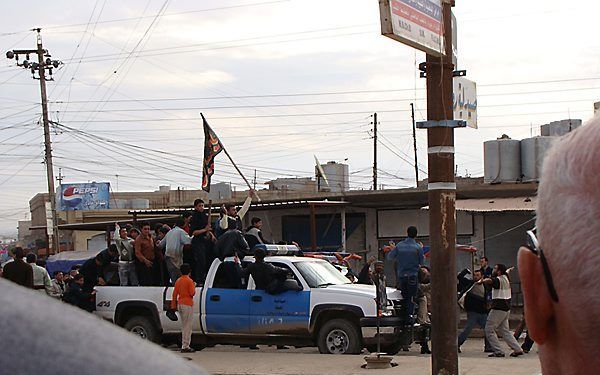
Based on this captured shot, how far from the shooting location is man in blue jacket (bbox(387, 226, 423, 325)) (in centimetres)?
1620

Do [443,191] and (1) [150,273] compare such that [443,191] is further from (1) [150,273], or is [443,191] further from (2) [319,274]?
(1) [150,273]

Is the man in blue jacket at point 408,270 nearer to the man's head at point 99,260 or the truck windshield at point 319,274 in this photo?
the truck windshield at point 319,274

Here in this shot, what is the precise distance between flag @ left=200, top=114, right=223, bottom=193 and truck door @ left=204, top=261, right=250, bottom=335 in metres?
10.9

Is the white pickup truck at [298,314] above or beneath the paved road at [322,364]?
above

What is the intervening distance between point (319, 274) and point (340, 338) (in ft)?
3.84

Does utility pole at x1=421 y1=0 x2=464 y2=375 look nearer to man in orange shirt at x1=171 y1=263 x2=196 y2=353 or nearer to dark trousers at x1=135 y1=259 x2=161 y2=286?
man in orange shirt at x1=171 y1=263 x2=196 y2=353

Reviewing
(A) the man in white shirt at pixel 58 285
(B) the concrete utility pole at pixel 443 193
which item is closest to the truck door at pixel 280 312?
(A) the man in white shirt at pixel 58 285

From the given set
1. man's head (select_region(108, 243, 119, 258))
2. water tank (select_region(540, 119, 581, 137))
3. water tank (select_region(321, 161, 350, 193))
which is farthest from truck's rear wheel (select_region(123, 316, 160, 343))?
water tank (select_region(321, 161, 350, 193))

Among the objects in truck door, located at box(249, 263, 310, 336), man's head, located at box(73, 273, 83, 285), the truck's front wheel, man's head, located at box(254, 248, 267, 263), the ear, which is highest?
the ear

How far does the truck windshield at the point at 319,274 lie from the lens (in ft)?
51.7

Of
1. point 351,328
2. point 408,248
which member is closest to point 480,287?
point 408,248

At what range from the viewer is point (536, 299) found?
5.54ft

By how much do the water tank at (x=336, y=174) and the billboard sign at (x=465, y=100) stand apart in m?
39.5

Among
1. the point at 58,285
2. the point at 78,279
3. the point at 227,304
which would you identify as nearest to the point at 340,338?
the point at 227,304
